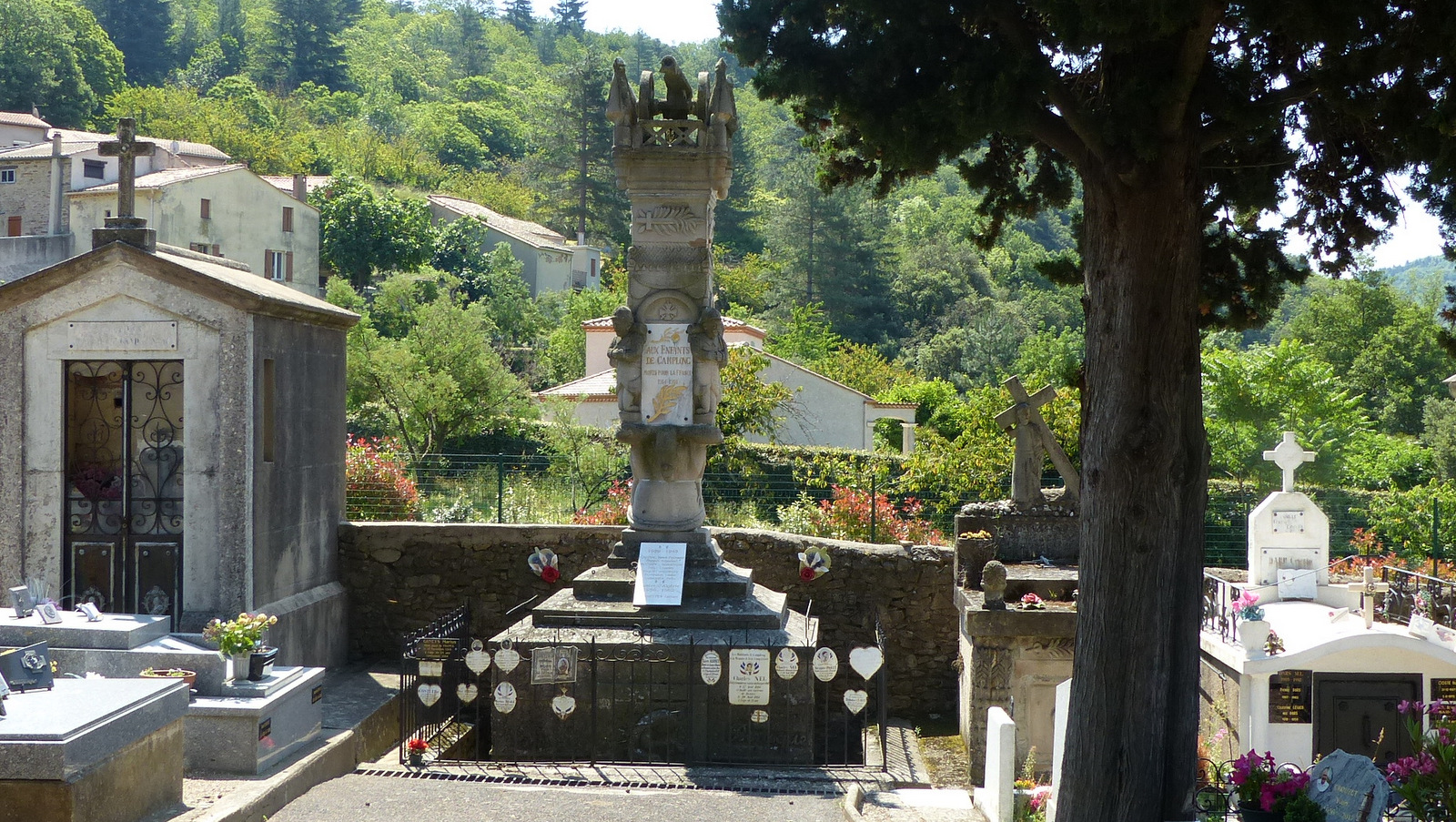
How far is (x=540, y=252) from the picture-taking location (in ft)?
182

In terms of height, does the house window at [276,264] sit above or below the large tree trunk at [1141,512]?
above

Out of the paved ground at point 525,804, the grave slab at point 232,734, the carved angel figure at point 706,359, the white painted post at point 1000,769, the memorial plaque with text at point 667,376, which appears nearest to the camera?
the paved ground at point 525,804

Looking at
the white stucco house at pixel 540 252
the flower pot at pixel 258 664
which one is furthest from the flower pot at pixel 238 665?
the white stucco house at pixel 540 252

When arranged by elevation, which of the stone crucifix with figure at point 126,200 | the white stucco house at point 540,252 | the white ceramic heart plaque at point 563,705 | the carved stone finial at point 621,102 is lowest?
the white ceramic heart plaque at point 563,705

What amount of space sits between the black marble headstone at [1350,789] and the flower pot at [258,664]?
642 centimetres

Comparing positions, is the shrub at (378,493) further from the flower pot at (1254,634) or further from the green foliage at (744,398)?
the flower pot at (1254,634)

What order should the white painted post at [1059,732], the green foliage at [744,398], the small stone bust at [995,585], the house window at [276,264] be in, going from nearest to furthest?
the white painted post at [1059,732]
the small stone bust at [995,585]
the green foliage at [744,398]
the house window at [276,264]

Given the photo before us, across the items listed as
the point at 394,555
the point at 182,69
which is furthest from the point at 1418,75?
the point at 182,69

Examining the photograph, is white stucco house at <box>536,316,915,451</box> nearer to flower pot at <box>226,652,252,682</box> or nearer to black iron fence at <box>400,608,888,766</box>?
black iron fence at <box>400,608,888,766</box>

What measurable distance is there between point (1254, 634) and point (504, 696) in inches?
228

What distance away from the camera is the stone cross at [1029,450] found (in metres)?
11.9

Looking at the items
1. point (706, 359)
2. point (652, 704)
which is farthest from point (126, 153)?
point (652, 704)

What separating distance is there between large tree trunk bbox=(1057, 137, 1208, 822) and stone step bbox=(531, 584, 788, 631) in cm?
392

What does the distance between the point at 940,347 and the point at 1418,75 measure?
4655 centimetres
